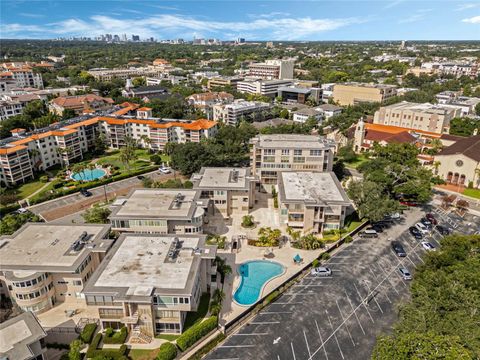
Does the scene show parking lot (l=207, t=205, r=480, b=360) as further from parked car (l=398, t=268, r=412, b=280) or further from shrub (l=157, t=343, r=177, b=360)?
shrub (l=157, t=343, r=177, b=360)

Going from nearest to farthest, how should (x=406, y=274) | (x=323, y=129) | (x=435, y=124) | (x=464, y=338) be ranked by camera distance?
(x=464, y=338), (x=406, y=274), (x=435, y=124), (x=323, y=129)

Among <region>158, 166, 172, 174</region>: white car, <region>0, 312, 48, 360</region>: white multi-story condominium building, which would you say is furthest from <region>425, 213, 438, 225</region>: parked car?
<region>0, 312, 48, 360</region>: white multi-story condominium building

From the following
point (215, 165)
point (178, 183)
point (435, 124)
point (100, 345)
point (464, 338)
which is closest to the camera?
point (464, 338)

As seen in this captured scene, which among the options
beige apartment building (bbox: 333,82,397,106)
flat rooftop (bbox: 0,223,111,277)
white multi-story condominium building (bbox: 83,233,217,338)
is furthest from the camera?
beige apartment building (bbox: 333,82,397,106)

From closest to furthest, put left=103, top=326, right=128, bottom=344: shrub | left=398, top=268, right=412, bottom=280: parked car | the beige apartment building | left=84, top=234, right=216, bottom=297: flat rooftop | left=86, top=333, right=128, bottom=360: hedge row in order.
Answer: left=86, top=333, right=128, bottom=360: hedge row, left=103, top=326, right=128, bottom=344: shrub, left=84, top=234, right=216, bottom=297: flat rooftop, left=398, top=268, right=412, bottom=280: parked car, the beige apartment building

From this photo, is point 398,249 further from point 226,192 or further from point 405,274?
point 226,192

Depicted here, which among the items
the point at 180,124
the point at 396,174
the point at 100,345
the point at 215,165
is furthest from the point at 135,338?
the point at 180,124

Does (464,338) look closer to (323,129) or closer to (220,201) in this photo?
(220,201)
